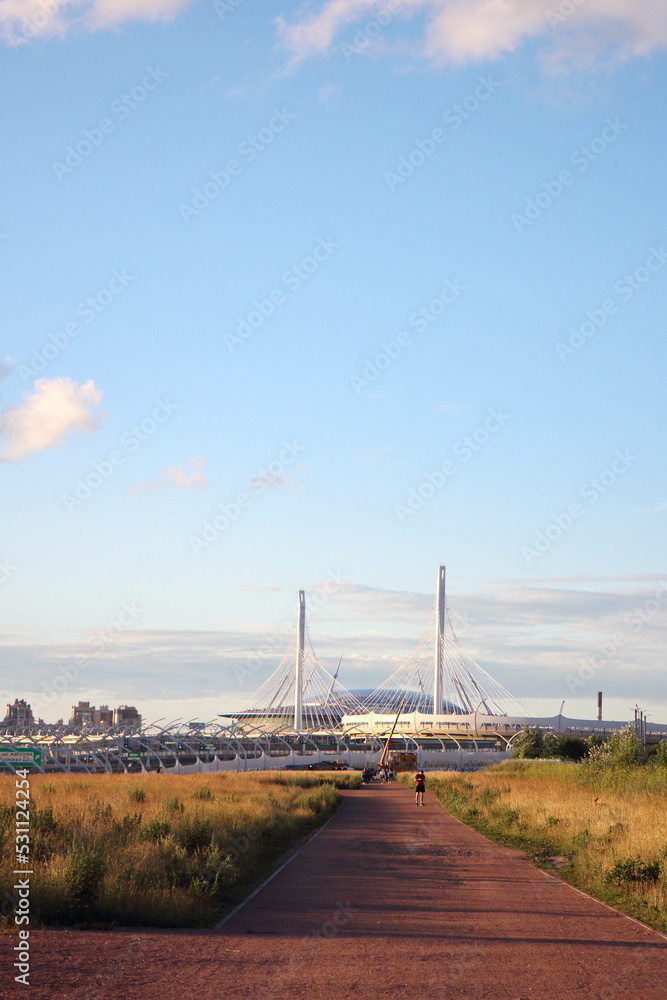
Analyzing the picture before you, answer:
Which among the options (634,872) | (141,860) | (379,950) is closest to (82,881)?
(141,860)

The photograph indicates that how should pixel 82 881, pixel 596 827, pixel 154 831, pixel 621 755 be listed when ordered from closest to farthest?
pixel 82 881 → pixel 154 831 → pixel 596 827 → pixel 621 755

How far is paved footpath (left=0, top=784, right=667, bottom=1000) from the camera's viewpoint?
760cm

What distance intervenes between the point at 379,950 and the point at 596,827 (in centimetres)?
1069

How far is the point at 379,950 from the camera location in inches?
360

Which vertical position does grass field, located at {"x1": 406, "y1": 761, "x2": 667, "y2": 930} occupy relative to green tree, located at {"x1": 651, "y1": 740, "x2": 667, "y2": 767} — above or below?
above

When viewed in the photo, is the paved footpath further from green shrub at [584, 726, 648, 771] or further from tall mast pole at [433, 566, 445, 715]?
tall mast pole at [433, 566, 445, 715]

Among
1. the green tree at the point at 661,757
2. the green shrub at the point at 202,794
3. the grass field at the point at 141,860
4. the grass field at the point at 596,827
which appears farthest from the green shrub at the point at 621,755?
the grass field at the point at 141,860

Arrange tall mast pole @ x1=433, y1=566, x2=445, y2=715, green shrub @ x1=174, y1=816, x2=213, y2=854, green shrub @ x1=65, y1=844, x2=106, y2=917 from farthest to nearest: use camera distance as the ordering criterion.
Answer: tall mast pole @ x1=433, y1=566, x2=445, y2=715 < green shrub @ x1=174, y1=816, x2=213, y2=854 < green shrub @ x1=65, y1=844, x2=106, y2=917

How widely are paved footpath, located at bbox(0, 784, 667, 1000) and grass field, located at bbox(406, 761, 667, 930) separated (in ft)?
2.17

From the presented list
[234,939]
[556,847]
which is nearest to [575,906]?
[234,939]

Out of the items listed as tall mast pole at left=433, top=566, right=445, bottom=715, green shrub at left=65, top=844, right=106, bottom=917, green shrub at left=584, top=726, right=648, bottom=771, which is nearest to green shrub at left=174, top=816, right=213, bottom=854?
green shrub at left=65, top=844, right=106, bottom=917

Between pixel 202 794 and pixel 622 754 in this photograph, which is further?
pixel 622 754

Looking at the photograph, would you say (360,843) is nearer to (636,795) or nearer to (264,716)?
(636,795)

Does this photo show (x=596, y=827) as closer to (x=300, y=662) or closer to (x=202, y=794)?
(x=202, y=794)
